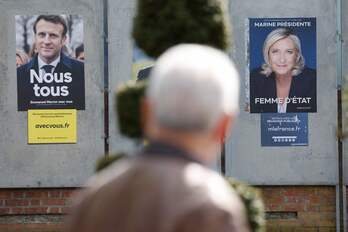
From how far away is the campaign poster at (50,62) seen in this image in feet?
31.9

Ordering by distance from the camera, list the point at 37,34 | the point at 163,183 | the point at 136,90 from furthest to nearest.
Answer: the point at 37,34 < the point at 136,90 < the point at 163,183

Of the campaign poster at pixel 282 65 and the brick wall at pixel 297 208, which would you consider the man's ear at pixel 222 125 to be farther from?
the brick wall at pixel 297 208

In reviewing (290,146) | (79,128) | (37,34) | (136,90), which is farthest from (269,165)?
(136,90)

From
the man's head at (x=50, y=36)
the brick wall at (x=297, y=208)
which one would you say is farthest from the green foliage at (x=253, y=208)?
the man's head at (x=50, y=36)

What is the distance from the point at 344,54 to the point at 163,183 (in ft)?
25.4

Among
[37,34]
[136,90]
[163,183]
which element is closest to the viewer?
[163,183]

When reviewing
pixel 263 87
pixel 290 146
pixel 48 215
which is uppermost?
pixel 263 87

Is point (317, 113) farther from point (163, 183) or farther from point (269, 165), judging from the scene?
point (163, 183)

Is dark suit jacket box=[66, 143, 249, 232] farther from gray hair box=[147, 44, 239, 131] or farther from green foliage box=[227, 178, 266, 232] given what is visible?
green foliage box=[227, 178, 266, 232]

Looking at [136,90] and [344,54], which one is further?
[344,54]

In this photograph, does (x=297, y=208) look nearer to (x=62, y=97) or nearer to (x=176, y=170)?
(x=62, y=97)

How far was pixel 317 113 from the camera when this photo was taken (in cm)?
982

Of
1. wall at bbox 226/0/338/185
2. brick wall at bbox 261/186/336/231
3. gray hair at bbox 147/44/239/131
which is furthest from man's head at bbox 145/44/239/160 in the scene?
brick wall at bbox 261/186/336/231

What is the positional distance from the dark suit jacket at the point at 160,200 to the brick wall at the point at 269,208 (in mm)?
7472
